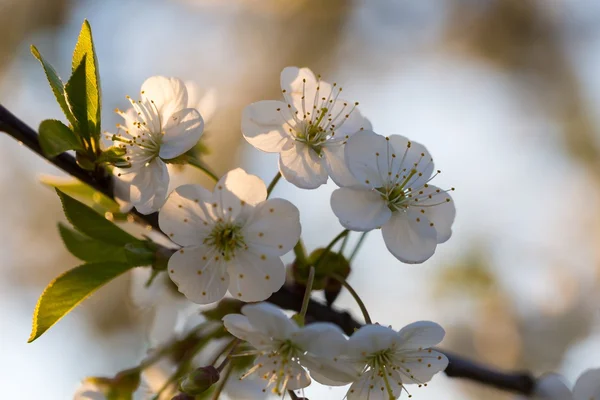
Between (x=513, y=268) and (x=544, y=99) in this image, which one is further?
(x=544, y=99)

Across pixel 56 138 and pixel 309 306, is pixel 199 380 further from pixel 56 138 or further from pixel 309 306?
pixel 56 138

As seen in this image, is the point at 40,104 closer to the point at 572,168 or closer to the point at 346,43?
the point at 346,43

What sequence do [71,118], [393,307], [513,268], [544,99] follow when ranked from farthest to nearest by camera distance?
[544,99], [513,268], [393,307], [71,118]

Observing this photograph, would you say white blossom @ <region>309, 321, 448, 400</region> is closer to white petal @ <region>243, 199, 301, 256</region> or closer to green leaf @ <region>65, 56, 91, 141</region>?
white petal @ <region>243, 199, 301, 256</region>

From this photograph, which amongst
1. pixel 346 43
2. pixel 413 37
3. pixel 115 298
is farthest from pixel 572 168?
pixel 115 298

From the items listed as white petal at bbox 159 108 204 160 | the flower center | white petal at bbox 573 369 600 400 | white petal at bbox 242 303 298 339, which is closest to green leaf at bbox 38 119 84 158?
white petal at bbox 159 108 204 160

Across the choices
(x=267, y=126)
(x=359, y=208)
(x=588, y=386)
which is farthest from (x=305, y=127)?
(x=588, y=386)

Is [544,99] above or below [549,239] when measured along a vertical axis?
above
